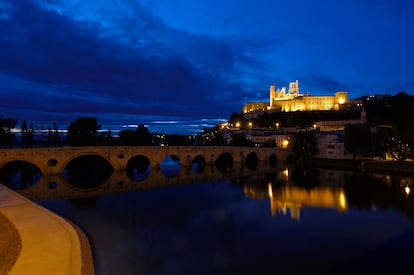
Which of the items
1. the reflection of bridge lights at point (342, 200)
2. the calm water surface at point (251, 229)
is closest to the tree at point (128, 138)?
the calm water surface at point (251, 229)

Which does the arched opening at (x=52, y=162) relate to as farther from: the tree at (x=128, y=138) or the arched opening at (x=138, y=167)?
the tree at (x=128, y=138)

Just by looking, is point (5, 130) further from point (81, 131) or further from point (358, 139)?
point (358, 139)

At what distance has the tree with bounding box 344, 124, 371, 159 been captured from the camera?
35656mm

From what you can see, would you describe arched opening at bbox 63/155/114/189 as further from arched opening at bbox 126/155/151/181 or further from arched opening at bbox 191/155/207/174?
arched opening at bbox 191/155/207/174

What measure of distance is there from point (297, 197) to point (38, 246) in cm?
1624

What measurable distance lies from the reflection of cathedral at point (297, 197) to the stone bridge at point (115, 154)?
1325cm

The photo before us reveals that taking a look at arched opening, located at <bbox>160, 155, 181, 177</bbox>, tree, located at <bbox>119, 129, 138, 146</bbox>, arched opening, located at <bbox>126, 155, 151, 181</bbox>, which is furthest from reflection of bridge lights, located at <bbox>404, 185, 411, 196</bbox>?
tree, located at <bbox>119, 129, 138, 146</bbox>

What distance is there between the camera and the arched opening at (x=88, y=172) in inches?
1082

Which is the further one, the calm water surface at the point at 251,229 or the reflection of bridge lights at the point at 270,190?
the reflection of bridge lights at the point at 270,190

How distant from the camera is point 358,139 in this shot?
3591 cm

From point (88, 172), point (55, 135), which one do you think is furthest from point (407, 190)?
point (55, 135)

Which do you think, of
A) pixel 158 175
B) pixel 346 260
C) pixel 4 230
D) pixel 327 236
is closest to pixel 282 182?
pixel 158 175

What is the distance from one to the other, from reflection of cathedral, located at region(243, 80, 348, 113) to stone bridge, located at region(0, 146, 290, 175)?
38.8m

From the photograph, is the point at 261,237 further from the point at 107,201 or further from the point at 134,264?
the point at 107,201
